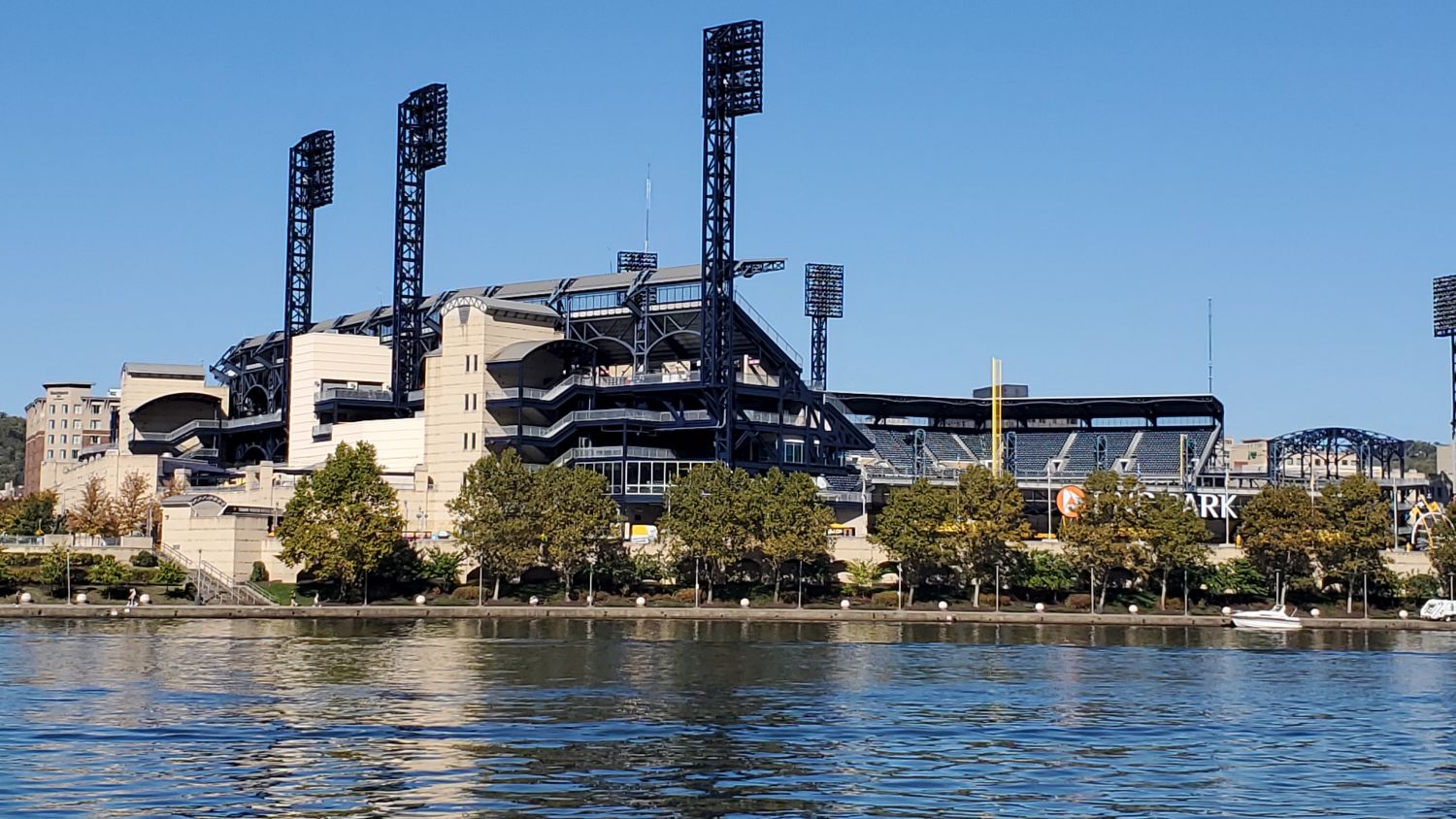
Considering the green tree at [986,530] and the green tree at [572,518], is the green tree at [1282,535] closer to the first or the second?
the green tree at [986,530]

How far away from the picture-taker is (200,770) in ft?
199

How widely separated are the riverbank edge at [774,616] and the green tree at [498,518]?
7344 millimetres

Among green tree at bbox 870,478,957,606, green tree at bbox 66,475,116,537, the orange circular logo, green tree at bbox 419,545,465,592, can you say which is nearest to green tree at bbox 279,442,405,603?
green tree at bbox 419,545,465,592

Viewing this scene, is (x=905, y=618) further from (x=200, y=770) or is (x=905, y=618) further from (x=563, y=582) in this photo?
(x=200, y=770)

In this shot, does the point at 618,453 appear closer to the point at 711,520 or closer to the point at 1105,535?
the point at 711,520

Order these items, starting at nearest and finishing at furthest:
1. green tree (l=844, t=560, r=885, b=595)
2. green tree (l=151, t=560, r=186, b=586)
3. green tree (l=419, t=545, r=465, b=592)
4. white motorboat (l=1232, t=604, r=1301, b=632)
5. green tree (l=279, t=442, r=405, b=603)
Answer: white motorboat (l=1232, t=604, r=1301, b=632) → green tree (l=151, t=560, r=186, b=586) → green tree (l=279, t=442, r=405, b=603) → green tree (l=419, t=545, r=465, b=592) → green tree (l=844, t=560, r=885, b=595)

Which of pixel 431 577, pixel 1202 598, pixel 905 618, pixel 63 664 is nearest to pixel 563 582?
pixel 431 577

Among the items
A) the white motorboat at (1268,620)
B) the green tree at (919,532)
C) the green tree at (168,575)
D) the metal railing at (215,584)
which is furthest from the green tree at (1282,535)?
the green tree at (168,575)

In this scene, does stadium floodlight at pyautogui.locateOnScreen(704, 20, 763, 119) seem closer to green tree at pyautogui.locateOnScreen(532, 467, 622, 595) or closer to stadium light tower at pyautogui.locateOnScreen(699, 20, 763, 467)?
stadium light tower at pyautogui.locateOnScreen(699, 20, 763, 467)

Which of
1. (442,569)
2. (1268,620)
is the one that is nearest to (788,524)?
(442,569)

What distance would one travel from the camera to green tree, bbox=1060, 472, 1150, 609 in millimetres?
161500

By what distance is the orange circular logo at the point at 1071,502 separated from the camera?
168500 millimetres

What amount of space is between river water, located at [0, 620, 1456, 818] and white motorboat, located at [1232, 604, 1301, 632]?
1064 inches

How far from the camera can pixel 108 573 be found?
150500 mm
